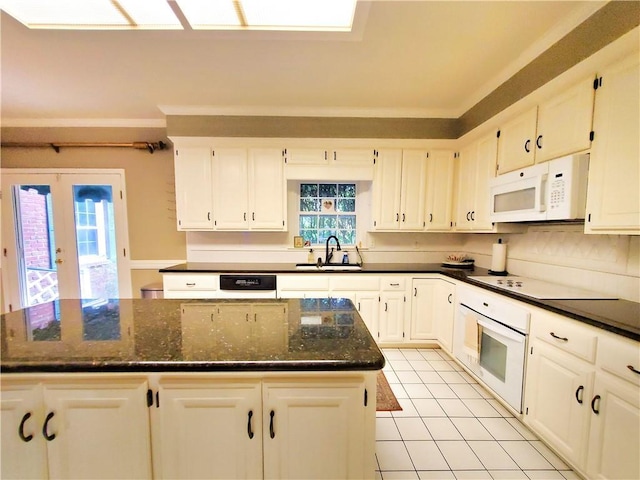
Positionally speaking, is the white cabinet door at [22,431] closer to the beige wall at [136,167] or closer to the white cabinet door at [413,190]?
the beige wall at [136,167]

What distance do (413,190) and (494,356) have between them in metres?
1.83

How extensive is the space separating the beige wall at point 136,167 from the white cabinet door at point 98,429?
8.79 ft

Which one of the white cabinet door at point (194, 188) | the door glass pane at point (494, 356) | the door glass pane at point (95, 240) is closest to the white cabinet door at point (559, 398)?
the door glass pane at point (494, 356)

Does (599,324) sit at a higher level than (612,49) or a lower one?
lower

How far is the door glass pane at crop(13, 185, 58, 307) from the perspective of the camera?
3.31 m

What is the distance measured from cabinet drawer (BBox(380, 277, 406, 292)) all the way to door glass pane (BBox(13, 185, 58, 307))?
414 cm

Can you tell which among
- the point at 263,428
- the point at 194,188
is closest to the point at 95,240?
the point at 194,188

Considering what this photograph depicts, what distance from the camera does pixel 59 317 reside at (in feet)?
4.28

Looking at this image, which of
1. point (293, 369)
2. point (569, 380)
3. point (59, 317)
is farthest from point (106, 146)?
point (569, 380)

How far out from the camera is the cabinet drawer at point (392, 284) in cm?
282

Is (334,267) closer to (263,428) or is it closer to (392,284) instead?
(392,284)

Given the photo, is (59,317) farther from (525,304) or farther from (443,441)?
(525,304)

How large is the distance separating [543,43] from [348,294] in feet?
8.27

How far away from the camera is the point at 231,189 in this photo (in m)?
2.98
